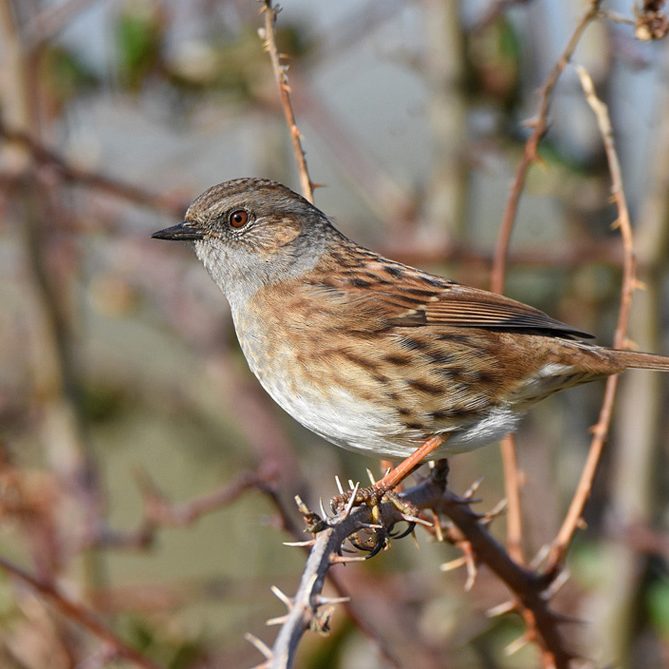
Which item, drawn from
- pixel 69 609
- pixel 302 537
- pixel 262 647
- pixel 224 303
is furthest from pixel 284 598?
pixel 224 303

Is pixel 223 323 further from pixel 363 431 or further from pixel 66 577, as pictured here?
pixel 363 431

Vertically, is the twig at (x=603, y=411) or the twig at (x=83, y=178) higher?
the twig at (x=83, y=178)

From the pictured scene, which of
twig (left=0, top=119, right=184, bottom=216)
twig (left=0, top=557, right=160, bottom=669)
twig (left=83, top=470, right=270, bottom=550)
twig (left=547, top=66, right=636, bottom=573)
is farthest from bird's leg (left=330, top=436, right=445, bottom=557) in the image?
twig (left=0, top=119, right=184, bottom=216)

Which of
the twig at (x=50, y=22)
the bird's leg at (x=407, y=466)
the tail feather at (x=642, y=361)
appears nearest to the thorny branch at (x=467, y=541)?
the bird's leg at (x=407, y=466)

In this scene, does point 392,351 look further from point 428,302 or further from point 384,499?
point 384,499

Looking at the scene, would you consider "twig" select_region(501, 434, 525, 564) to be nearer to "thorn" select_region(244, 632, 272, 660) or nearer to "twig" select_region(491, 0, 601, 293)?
"twig" select_region(491, 0, 601, 293)

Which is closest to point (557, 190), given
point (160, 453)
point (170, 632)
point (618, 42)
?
point (618, 42)

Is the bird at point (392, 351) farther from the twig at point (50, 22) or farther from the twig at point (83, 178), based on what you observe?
the twig at point (50, 22)
